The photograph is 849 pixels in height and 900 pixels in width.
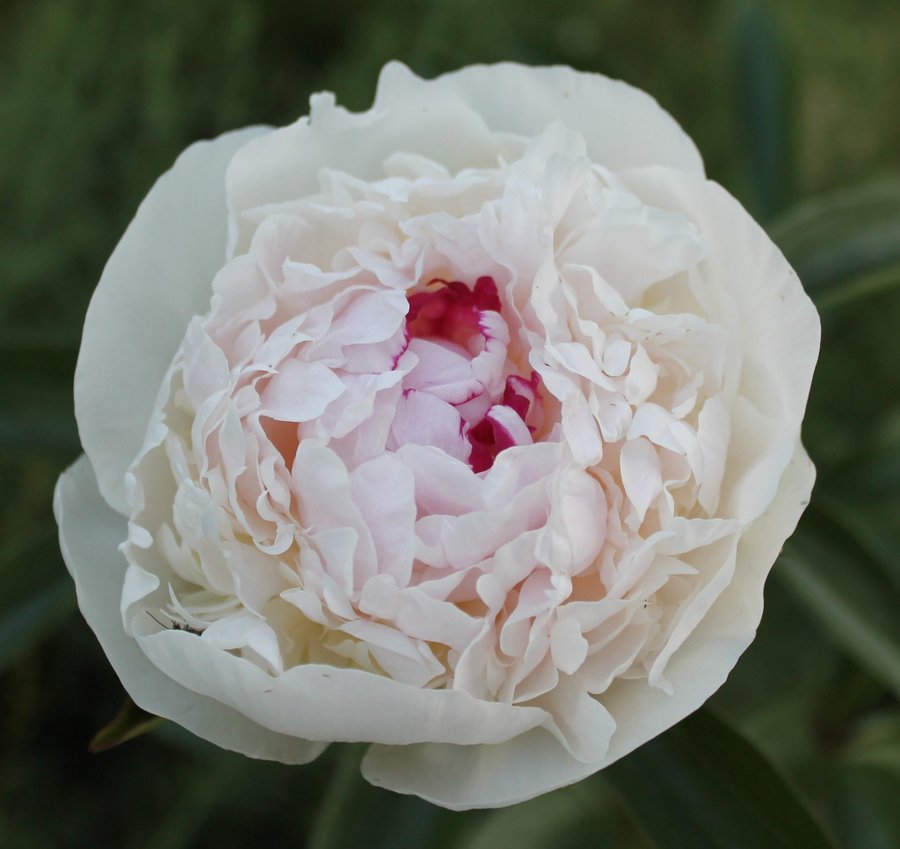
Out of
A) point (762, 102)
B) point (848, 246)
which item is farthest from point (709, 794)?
point (762, 102)

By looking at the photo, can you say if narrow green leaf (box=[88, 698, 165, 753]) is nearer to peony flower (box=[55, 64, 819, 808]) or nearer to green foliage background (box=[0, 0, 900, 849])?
peony flower (box=[55, 64, 819, 808])

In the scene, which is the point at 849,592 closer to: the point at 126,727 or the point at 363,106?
the point at 126,727

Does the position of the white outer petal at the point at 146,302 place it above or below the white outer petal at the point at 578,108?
below

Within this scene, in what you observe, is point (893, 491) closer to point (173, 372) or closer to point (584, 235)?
point (584, 235)

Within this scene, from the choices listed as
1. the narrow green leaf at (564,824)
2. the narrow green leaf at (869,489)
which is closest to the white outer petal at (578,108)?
the narrow green leaf at (869,489)

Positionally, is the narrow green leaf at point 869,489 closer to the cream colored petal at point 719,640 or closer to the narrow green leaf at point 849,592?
the narrow green leaf at point 849,592

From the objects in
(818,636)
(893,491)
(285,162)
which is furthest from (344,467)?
(818,636)
